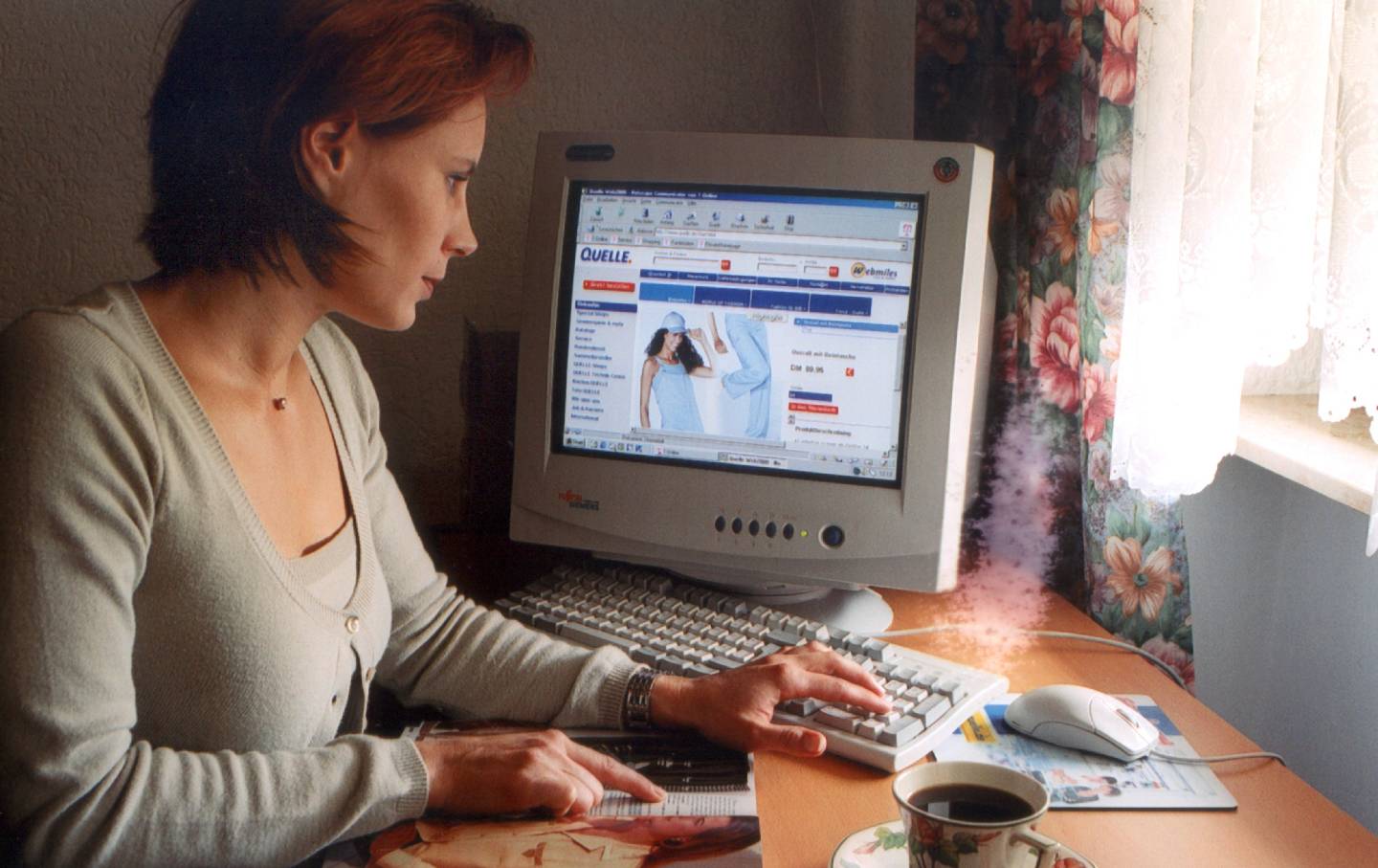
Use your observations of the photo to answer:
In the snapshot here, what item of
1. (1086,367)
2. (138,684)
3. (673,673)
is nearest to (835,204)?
(1086,367)

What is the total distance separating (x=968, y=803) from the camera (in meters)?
0.75

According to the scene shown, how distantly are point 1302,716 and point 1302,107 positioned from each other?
59cm

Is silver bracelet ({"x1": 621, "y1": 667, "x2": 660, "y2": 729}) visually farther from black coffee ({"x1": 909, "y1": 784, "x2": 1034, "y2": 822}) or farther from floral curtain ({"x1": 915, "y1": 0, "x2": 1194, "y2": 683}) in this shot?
floral curtain ({"x1": 915, "y1": 0, "x2": 1194, "y2": 683})

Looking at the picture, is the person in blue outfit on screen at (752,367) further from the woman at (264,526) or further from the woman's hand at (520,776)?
the woman's hand at (520,776)

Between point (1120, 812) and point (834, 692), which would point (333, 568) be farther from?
point (1120, 812)

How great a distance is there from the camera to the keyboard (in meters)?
0.96

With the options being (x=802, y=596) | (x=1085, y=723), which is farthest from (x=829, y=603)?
(x=1085, y=723)

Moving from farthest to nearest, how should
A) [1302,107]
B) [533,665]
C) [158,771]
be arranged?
1. [533,665]
2. [1302,107]
3. [158,771]

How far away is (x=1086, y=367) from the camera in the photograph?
4.14 feet

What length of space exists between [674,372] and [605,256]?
0.46 ft

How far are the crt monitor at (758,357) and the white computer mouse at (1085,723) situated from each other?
0.22 metres

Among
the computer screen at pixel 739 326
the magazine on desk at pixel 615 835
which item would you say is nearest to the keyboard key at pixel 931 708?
the magazine on desk at pixel 615 835

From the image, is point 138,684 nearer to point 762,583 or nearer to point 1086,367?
point 762,583

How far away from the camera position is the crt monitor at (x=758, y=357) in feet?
3.85
